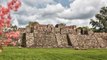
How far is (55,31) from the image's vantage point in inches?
2384

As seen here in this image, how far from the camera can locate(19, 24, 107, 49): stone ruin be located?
52.1 m

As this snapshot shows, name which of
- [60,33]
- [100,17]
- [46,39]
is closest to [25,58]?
[46,39]

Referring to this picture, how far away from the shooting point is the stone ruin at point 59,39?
5208cm

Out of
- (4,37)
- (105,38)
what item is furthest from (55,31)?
(4,37)

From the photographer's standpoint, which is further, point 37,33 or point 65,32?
point 65,32

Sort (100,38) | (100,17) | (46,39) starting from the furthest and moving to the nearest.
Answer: (100,17)
(100,38)
(46,39)

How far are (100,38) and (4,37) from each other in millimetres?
45191

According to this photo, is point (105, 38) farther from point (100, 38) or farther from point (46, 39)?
A: point (46, 39)

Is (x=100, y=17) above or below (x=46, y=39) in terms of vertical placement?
above

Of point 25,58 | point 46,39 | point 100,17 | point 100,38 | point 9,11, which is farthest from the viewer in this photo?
point 100,17

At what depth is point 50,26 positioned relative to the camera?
201 ft

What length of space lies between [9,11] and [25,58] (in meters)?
16.3

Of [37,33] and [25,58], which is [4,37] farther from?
[37,33]

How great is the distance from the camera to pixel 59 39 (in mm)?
54281
